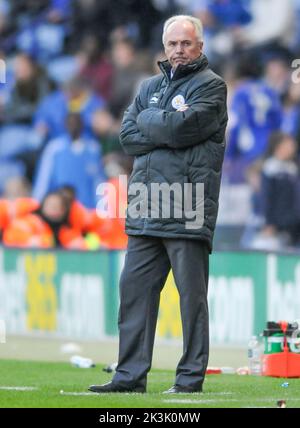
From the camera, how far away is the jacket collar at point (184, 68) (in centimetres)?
788

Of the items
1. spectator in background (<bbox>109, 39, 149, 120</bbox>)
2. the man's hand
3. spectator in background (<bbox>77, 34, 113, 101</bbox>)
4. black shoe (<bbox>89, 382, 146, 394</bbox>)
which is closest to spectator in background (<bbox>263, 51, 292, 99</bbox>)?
spectator in background (<bbox>109, 39, 149, 120</bbox>)

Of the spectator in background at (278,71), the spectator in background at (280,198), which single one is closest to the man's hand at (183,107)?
the spectator in background at (280,198)

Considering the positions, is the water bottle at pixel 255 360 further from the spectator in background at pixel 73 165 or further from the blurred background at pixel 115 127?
the spectator in background at pixel 73 165

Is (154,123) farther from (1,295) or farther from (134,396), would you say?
(1,295)

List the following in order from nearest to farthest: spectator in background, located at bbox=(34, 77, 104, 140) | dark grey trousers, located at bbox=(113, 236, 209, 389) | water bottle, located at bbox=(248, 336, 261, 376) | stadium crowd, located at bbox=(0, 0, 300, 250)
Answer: dark grey trousers, located at bbox=(113, 236, 209, 389) → water bottle, located at bbox=(248, 336, 261, 376) → stadium crowd, located at bbox=(0, 0, 300, 250) → spectator in background, located at bbox=(34, 77, 104, 140)

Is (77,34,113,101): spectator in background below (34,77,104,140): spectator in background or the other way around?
the other way around

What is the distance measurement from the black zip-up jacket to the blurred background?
512 cm

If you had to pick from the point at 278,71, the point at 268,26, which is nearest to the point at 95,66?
the point at 268,26

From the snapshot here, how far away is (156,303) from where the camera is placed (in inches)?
317

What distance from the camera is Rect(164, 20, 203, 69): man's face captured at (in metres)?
7.80

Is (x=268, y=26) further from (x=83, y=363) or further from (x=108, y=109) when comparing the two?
(x=83, y=363)

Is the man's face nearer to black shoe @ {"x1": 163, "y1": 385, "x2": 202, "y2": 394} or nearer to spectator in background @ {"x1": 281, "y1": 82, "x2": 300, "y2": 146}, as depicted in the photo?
black shoe @ {"x1": 163, "y1": 385, "x2": 202, "y2": 394}

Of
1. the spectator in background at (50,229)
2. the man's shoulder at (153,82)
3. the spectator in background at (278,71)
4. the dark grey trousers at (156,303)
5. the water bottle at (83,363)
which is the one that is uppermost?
the spectator in background at (278,71)

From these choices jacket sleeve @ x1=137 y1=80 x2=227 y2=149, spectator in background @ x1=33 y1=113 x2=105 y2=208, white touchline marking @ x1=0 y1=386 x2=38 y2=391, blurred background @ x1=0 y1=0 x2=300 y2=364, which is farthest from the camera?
spectator in background @ x1=33 y1=113 x2=105 y2=208
